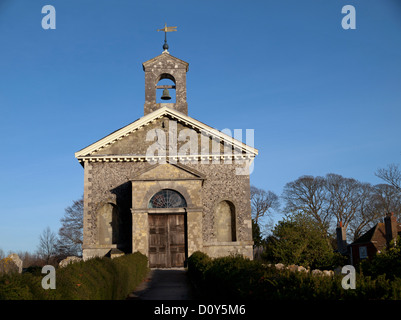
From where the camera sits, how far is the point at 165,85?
91.9ft

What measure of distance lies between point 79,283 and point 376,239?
125 feet

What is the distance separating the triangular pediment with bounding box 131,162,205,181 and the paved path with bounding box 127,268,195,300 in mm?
5254

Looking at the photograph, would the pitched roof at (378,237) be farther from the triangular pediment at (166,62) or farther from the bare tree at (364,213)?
the triangular pediment at (166,62)

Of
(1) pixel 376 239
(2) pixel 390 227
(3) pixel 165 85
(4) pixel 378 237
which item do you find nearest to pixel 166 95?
(3) pixel 165 85

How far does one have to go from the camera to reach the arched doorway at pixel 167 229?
2406 cm

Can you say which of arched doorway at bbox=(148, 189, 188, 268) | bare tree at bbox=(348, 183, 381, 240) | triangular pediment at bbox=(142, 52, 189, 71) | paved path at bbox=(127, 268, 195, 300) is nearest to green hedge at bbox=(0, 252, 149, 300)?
paved path at bbox=(127, 268, 195, 300)

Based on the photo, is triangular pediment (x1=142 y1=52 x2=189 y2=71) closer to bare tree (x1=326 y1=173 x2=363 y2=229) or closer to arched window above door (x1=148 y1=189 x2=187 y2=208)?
arched window above door (x1=148 y1=189 x2=187 y2=208)

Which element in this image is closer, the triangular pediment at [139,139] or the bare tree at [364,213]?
the triangular pediment at [139,139]

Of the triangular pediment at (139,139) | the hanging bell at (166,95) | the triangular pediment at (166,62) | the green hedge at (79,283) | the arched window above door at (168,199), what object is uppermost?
the triangular pediment at (166,62)

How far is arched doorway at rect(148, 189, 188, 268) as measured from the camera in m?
24.1

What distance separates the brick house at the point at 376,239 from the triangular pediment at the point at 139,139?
19.2 m

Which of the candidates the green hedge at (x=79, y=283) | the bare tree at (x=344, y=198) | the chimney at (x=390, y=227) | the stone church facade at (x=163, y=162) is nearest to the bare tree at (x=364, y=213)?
the bare tree at (x=344, y=198)

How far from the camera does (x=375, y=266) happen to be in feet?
37.5
